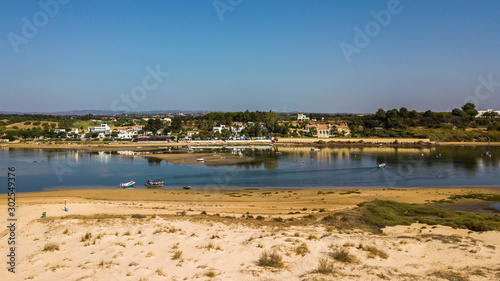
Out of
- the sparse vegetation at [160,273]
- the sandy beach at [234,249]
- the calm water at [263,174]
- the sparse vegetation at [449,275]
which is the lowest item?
the calm water at [263,174]

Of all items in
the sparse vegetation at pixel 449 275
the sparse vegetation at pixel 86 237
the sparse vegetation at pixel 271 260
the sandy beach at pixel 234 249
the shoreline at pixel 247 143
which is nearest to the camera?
the sparse vegetation at pixel 449 275

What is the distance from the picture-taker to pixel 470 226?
14.3 metres

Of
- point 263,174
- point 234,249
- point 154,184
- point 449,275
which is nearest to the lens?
point 449,275

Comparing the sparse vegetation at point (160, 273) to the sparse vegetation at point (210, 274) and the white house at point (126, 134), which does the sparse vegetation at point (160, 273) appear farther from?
the white house at point (126, 134)

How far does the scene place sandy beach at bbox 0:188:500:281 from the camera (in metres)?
9.12

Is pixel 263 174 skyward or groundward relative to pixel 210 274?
groundward

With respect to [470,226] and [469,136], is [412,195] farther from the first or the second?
[469,136]

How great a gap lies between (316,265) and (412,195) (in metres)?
19.0

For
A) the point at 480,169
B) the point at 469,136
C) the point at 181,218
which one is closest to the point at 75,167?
the point at 181,218

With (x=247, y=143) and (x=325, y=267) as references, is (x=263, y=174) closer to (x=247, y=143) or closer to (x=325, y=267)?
(x=325, y=267)

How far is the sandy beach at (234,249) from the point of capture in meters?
9.12

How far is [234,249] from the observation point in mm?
11000

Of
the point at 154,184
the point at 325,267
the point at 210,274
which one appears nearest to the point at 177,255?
the point at 210,274

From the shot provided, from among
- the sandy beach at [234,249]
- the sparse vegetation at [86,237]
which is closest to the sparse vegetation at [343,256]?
the sandy beach at [234,249]
